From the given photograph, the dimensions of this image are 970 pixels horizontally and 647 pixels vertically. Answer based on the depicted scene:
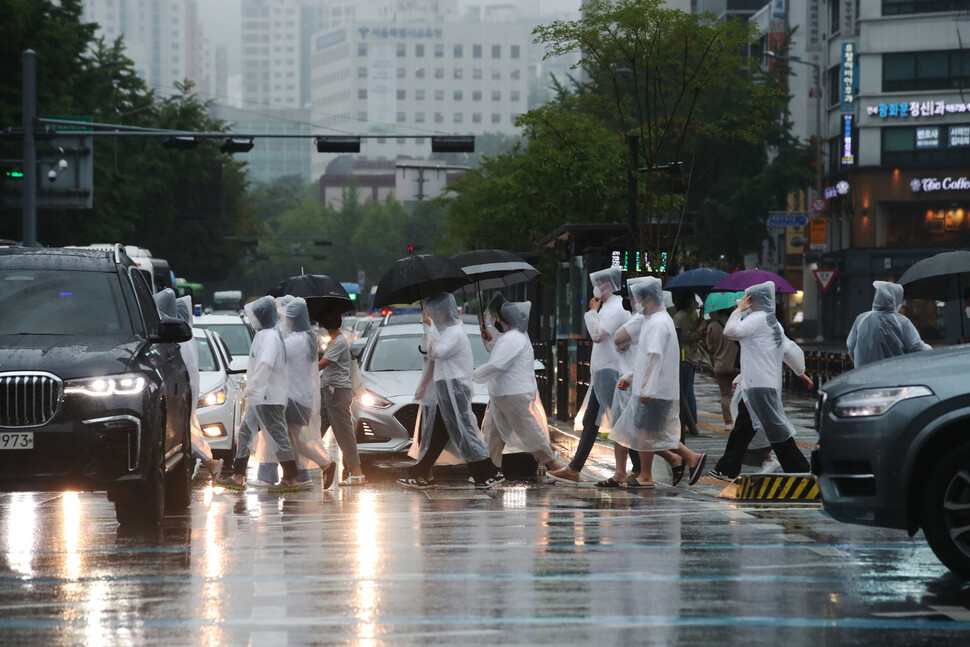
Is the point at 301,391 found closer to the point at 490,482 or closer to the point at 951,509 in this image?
the point at 490,482

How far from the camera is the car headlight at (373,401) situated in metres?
15.2

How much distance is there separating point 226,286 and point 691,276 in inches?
4945

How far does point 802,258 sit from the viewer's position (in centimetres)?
7606

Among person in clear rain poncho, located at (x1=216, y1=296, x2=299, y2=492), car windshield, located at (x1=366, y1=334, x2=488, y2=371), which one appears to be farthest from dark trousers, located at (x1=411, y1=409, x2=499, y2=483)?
car windshield, located at (x1=366, y1=334, x2=488, y2=371)

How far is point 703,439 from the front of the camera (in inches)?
762

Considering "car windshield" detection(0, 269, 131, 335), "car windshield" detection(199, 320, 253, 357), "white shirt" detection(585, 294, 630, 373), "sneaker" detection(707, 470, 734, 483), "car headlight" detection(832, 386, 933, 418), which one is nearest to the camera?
"car headlight" detection(832, 386, 933, 418)

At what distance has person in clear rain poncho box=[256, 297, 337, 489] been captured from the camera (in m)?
13.6

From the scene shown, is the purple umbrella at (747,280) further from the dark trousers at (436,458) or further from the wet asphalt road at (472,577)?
the wet asphalt road at (472,577)

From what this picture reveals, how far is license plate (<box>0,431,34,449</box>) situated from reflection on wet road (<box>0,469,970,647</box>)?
658 millimetres

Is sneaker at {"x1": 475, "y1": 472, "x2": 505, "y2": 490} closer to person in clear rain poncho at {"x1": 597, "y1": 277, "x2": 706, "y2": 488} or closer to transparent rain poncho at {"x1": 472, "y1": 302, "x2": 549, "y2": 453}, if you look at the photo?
transparent rain poncho at {"x1": 472, "y1": 302, "x2": 549, "y2": 453}

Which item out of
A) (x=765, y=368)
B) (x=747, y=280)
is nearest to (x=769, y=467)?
(x=765, y=368)

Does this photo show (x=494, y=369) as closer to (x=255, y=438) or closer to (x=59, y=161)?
(x=255, y=438)

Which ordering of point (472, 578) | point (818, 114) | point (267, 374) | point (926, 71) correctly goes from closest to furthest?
point (472, 578) → point (267, 374) → point (926, 71) → point (818, 114)

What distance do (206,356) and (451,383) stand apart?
4.23m
